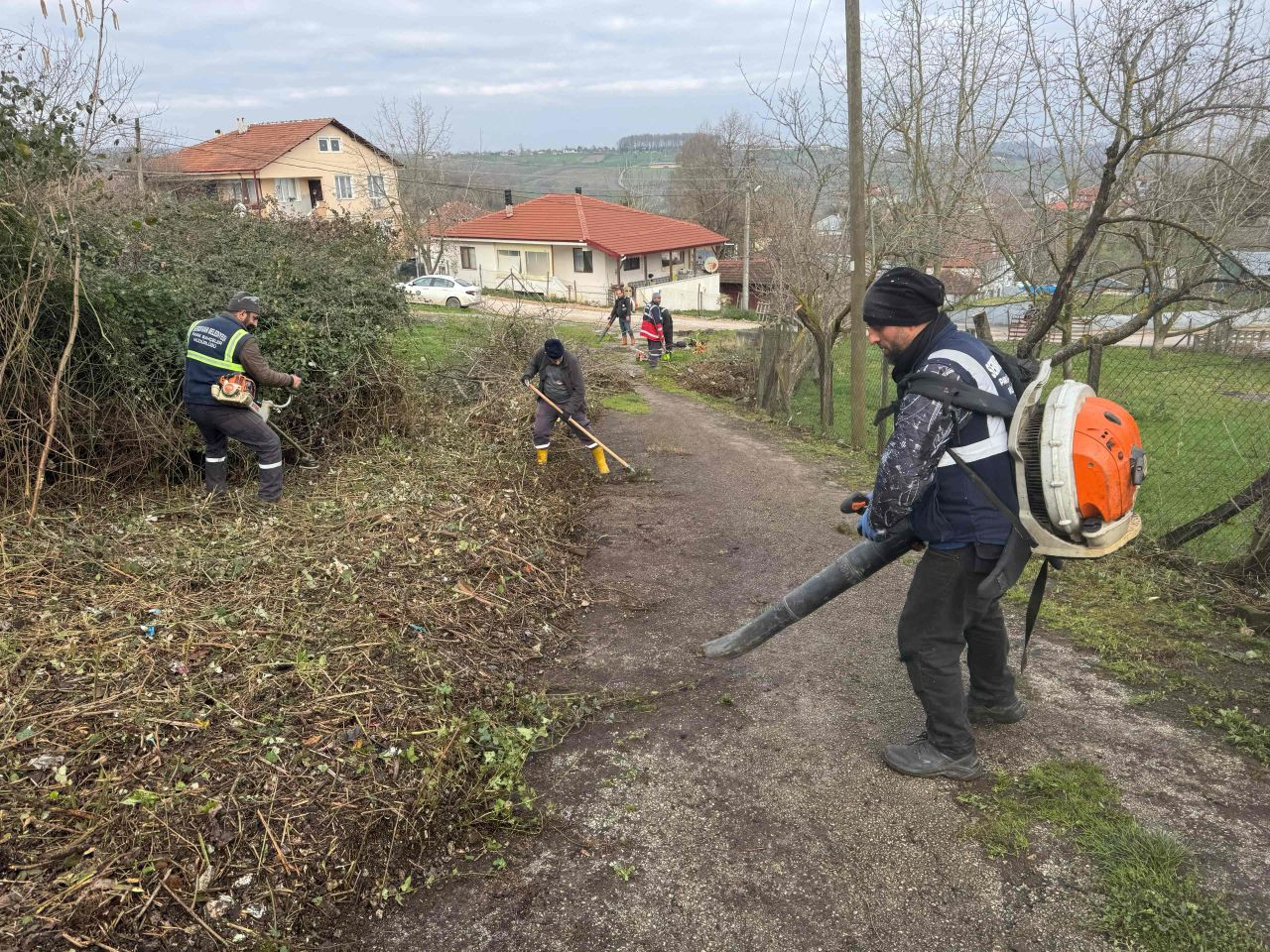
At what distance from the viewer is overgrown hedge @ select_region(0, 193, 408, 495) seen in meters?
5.45

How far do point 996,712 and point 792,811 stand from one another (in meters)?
1.18

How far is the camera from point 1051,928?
2.53 meters

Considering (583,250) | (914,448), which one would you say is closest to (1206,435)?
(914,448)

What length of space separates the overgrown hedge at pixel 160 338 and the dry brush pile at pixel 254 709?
62 cm

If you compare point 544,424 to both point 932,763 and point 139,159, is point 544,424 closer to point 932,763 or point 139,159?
point 932,763

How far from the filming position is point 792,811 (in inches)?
123

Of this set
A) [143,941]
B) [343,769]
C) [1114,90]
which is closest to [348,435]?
[343,769]

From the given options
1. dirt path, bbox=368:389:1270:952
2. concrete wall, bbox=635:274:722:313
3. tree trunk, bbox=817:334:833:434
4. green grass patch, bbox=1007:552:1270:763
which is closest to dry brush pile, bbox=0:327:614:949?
dirt path, bbox=368:389:1270:952

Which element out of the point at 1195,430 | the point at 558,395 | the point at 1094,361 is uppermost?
the point at 1094,361

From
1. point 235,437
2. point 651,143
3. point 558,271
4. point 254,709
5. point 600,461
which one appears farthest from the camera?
point 651,143

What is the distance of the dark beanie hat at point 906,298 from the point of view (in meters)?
3.02

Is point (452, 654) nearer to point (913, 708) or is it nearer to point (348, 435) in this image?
point (913, 708)

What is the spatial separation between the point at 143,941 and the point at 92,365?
16.0 ft

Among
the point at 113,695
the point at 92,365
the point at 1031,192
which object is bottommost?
the point at 113,695
